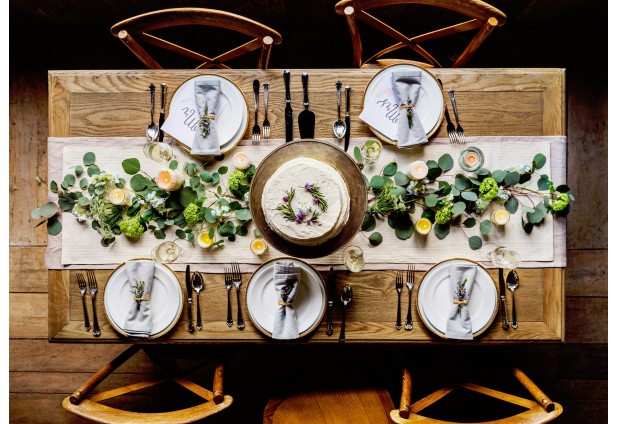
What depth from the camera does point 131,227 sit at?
164 centimetres

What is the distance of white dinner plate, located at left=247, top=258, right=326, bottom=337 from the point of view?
5.40ft

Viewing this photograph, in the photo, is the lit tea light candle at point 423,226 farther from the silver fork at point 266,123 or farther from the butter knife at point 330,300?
the silver fork at point 266,123

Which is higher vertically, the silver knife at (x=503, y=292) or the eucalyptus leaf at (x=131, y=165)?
the eucalyptus leaf at (x=131, y=165)

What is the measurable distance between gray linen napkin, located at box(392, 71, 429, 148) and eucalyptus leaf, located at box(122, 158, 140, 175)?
3.49 ft

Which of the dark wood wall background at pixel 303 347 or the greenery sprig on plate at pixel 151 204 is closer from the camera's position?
the greenery sprig on plate at pixel 151 204

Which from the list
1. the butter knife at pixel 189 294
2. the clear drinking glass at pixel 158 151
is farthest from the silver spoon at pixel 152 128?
A: the butter knife at pixel 189 294

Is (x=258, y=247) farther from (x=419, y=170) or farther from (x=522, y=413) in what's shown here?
(x=522, y=413)

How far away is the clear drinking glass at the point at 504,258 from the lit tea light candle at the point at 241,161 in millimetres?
1056

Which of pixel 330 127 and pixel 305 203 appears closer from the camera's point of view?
pixel 305 203

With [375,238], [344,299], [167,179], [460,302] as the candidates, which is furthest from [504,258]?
[167,179]

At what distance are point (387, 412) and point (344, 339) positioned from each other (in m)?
0.43

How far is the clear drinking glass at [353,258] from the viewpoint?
165 centimetres

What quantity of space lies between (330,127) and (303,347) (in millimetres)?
1378

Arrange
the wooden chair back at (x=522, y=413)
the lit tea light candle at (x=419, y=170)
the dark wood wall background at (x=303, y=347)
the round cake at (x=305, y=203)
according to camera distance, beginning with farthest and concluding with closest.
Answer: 1. the dark wood wall background at (x=303, y=347)
2. the lit tea light candle at (x=419, y=170)
3. the wooden chair back at (x=522, y=413)
4. the round cake at (x=305, y=203)
